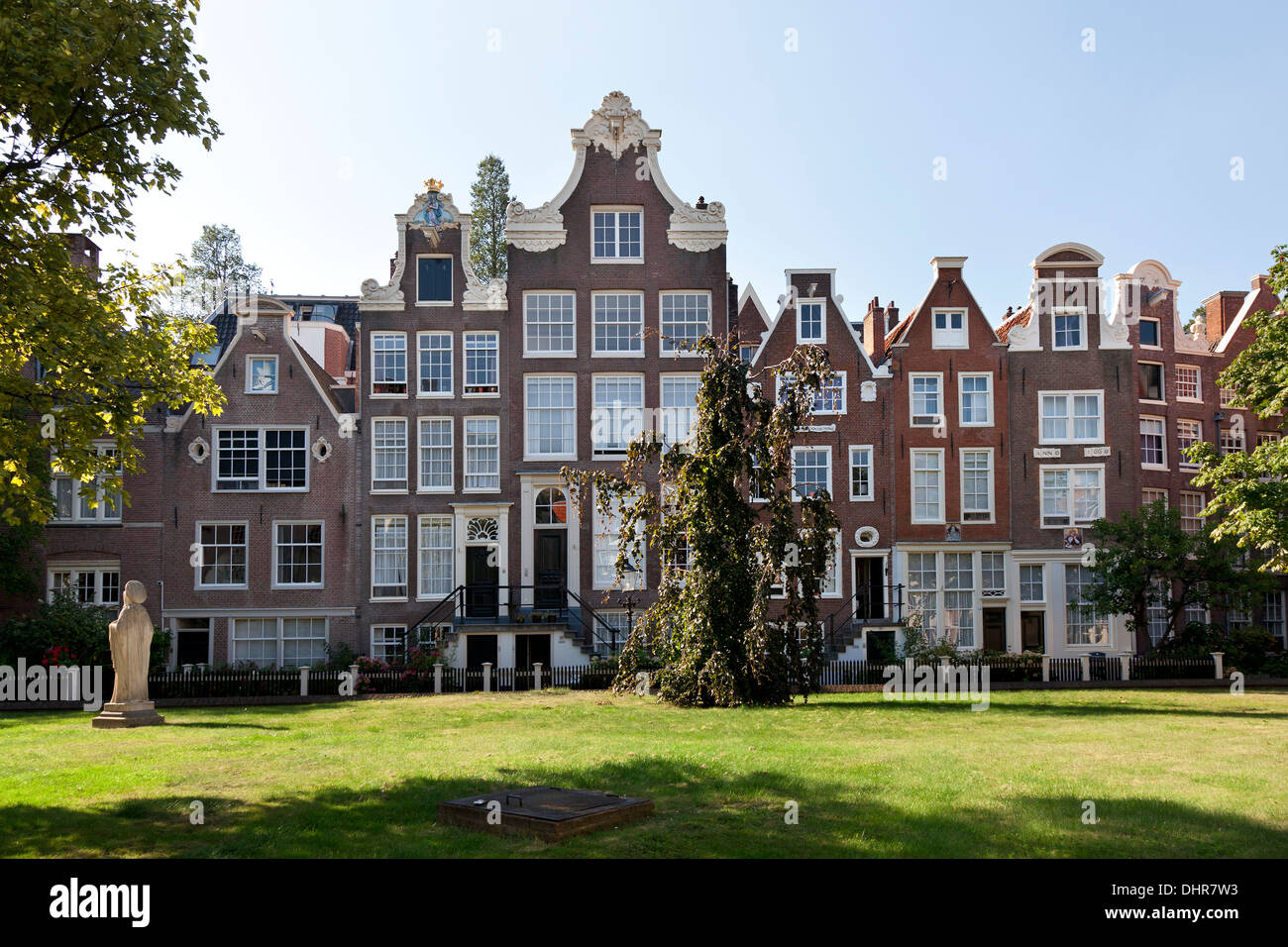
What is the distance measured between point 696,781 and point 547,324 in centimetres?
2594

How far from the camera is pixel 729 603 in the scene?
23344 millimetres

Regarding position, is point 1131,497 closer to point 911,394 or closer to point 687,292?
point 911,394

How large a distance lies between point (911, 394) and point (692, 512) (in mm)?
16778

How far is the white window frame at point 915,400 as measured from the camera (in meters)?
37.4

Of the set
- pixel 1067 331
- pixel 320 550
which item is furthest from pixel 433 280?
pixel 1067 331

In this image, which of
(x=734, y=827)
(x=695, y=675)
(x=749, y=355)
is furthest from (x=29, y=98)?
(x=749, y=355)

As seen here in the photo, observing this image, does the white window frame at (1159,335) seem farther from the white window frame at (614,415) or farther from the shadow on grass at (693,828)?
the shadow on grass at (693,828)

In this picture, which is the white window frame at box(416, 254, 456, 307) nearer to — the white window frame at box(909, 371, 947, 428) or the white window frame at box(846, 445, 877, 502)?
the white window frame at box(846, 445, 877, 502)

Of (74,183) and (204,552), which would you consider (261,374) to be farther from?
(74,183)

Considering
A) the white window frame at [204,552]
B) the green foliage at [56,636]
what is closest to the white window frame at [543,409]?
the white window frame at [204,552]

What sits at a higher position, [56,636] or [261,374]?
[261,374]

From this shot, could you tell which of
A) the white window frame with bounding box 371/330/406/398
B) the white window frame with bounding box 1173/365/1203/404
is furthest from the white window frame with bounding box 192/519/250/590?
the white window frame with bounding box 1173/365/1203/404

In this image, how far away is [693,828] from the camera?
9859 millimetres

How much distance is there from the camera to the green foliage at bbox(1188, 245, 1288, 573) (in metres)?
25.9
